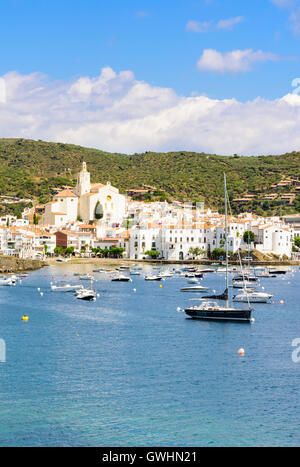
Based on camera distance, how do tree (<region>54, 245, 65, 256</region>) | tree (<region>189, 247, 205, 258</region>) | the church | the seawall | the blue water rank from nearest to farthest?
the blue water, the seawall, tree (<region>189, 247, 205, 258</region>), tree (<region>54, 245, 65, 256</region>), the church

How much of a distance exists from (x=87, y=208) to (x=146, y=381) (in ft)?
343

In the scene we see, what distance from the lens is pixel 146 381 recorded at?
24.0m

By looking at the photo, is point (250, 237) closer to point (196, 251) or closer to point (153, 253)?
point (196, 251)

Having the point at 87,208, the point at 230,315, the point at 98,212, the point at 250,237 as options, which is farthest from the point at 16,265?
the point at 230,315

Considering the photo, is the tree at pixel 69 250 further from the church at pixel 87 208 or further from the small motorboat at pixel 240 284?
the small motorboat at pixel 240 284

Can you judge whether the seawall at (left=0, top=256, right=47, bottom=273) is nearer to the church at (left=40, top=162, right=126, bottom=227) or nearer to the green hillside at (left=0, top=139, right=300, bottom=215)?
the church at (left=40, top=162, right=126, bottom=227)

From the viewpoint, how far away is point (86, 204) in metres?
127

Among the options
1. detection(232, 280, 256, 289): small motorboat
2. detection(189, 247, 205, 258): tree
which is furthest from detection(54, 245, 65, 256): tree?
detection(232, 280, 256, 289): small motorboat

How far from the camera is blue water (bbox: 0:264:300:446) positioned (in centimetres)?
1881

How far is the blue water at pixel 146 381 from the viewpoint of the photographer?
61.7ft

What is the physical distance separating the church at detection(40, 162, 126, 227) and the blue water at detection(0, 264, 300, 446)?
83347mm
